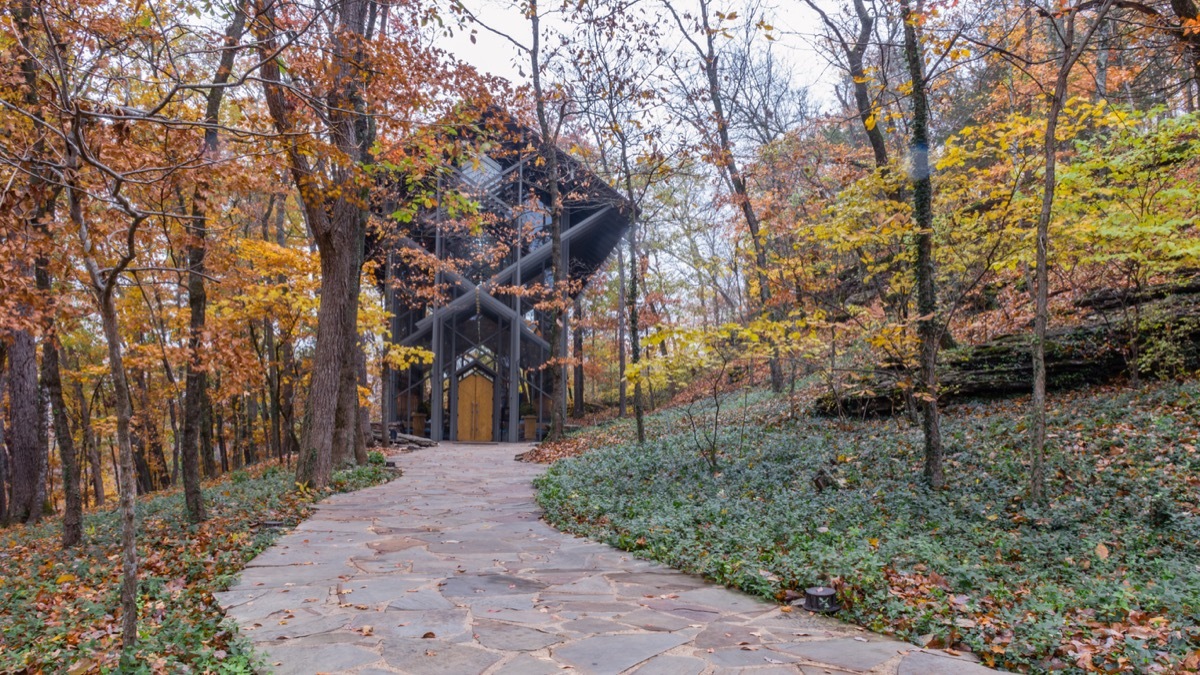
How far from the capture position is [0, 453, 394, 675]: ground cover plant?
3.34 metres

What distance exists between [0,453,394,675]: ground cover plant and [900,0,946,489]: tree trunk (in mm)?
6018

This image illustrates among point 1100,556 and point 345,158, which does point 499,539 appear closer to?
point 345,158

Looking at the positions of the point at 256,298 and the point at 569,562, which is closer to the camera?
the point at 569,562

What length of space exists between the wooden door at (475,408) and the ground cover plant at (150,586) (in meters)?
11.6

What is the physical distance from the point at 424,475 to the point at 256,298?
3.98 m

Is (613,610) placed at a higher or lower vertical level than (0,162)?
lower

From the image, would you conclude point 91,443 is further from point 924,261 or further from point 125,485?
point 924,261

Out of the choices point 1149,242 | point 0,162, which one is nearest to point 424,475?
point 0,162

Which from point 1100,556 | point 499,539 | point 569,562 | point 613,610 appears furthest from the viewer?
point 499,539

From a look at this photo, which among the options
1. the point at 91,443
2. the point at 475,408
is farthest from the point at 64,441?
the point at 475,408

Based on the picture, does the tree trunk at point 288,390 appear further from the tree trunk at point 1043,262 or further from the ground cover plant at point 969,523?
the tree trunk at point 1043,262

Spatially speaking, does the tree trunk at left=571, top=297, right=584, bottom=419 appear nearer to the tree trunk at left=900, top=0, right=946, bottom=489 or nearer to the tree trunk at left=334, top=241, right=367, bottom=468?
the tree trunk at left=334, top=241, right=367, bottom=468

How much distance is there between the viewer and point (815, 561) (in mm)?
4391

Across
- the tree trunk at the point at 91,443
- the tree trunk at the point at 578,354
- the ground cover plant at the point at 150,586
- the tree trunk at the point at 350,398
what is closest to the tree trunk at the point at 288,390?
the tree trunk at the point at 350,398
